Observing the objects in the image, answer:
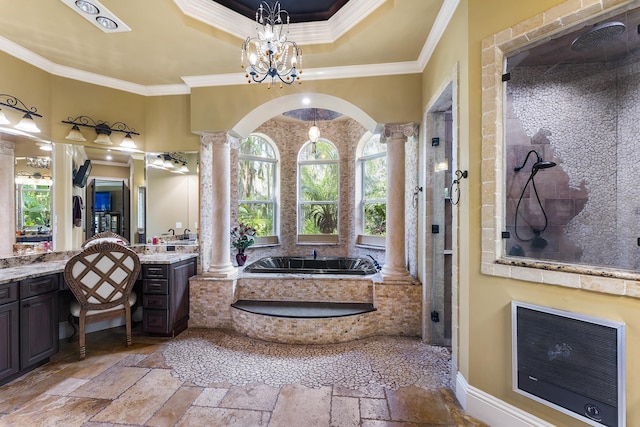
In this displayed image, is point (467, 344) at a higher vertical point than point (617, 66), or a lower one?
lower

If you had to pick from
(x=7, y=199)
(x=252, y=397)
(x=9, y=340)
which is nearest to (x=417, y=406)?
(x=252, y=397)

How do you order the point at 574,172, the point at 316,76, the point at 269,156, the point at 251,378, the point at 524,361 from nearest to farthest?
the point at 524,361, the point at 574,172, the point at 251,378, the point at 316,76, the point at 269,156

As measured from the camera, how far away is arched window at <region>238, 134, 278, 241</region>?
502cm

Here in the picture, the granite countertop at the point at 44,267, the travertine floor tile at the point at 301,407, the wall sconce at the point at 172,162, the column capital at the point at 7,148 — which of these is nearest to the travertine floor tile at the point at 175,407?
the travertine floor tile at the point at 301,407

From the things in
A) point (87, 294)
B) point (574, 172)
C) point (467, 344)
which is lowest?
point (467, 344)

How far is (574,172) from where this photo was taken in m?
2.09

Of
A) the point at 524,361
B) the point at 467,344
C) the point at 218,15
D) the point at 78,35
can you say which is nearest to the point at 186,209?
the point at 78,35

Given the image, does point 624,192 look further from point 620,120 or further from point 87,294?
point 87,294

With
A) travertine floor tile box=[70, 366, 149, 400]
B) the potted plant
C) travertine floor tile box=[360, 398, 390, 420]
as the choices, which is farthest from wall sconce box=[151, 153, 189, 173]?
travertine floor tile box=[360, 398, 390, 420]

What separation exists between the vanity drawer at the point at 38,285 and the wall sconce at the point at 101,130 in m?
1.64

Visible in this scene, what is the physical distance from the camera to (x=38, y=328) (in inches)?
95.1

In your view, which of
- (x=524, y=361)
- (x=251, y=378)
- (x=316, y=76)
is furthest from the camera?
(x=316, y=76)

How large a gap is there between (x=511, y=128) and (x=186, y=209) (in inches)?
140

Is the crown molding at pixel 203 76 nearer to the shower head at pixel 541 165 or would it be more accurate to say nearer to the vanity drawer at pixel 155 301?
the shower head at pixel 541 165
